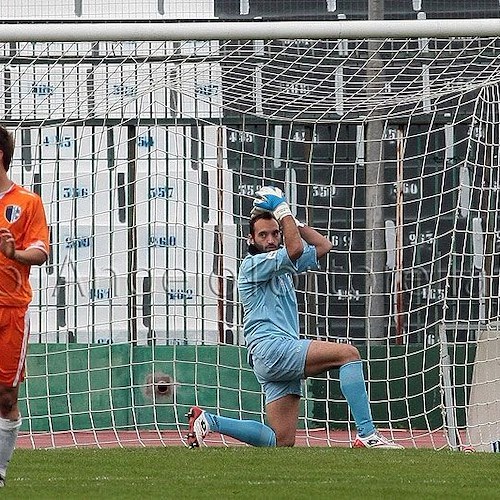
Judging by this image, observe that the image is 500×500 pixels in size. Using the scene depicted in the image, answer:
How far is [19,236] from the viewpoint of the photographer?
22.9 ft

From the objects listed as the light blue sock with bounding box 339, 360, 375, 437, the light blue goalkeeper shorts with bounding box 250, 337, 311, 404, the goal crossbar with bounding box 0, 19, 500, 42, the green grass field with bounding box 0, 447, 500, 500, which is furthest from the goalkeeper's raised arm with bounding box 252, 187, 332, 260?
the goal crossbar with bounding box 0, 19, 500, 42

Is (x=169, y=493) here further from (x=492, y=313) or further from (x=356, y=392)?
(x=492, y=313)

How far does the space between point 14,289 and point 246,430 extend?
2.88m

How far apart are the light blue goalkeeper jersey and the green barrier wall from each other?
2936mm

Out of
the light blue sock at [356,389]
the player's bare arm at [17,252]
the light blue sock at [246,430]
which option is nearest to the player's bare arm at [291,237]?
the light blue sock at [356,389]

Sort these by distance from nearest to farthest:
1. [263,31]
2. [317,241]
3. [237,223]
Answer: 1. [317,241]
2. [263,31]
3. [237,223]

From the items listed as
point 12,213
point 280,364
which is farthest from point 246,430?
point 12,213

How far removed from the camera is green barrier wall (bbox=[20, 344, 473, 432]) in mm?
12648

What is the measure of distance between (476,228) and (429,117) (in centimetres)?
109

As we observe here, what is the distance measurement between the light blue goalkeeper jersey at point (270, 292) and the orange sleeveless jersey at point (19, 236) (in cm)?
259

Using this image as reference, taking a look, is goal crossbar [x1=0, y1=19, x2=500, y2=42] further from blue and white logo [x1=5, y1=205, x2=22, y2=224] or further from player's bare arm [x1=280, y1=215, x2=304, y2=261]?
blue and white logo [x1=5, y1=205, x2=22, y2=224]

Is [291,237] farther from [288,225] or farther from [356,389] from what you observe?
[356,389]

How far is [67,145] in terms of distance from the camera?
13.4 meters

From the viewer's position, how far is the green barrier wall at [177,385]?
12.6 meters
